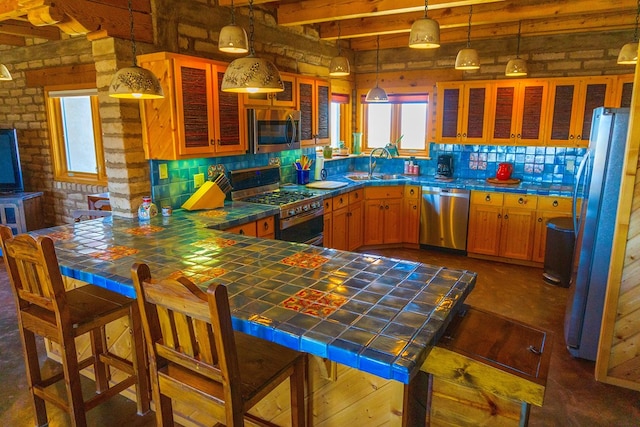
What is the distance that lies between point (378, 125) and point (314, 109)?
70.4 inches

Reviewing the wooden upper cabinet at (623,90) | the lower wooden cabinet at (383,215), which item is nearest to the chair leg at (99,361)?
the lower wooden cabinet at (383,215)

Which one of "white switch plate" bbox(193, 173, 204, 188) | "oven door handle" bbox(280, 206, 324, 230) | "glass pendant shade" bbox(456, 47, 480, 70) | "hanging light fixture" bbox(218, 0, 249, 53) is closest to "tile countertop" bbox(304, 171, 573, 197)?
"oven door handle" bbox(280, 206, 324, 230)

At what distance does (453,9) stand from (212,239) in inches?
141

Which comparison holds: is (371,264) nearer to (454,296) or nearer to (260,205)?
(454,296)

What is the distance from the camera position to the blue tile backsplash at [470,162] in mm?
4566

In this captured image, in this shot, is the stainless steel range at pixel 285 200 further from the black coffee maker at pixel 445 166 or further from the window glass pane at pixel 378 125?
the window glass pane at pixel 378 125

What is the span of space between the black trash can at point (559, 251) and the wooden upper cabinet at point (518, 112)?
3.81 ft

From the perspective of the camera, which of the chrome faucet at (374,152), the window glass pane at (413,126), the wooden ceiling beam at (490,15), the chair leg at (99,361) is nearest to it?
the chair leg at (99,361)

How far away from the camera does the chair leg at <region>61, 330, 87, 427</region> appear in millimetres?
2033

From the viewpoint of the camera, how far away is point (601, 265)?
117 inches

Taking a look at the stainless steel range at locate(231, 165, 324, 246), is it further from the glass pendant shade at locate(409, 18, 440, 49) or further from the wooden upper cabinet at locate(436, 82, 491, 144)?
the wooden upper cabinet at locate(436, 82, 491, 144)

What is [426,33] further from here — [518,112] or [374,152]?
[374,152]

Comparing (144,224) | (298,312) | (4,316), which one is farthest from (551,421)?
(4,316)

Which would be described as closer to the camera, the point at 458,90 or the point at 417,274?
the point at 417,274
